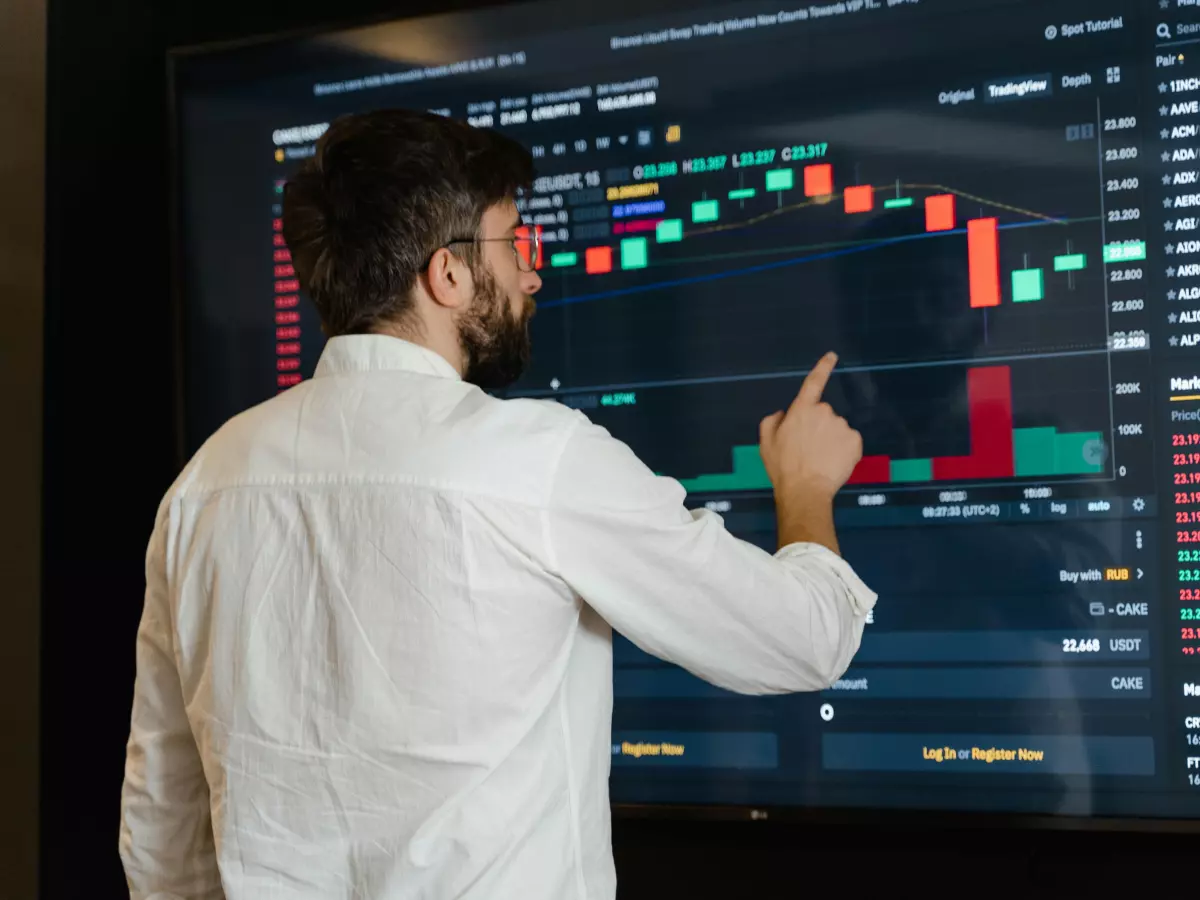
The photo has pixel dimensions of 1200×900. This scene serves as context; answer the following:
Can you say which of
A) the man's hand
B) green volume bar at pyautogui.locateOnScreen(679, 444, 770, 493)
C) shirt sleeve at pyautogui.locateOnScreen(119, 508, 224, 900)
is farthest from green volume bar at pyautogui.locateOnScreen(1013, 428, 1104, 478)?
shirt sleeve at pyautogui.locateOnScreen(119, 508, 224, 900)

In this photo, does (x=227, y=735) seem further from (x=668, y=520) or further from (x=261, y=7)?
(x=261, y=7)

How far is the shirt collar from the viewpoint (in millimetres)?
1354

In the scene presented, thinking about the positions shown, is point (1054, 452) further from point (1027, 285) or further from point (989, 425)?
point (1027, 285)

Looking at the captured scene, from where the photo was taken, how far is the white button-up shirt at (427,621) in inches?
49.0

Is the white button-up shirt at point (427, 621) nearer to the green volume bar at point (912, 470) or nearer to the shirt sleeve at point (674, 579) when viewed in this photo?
the shirt sleeve at point (674, 579)

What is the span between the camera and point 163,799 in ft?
4.75

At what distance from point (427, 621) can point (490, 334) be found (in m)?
0.37

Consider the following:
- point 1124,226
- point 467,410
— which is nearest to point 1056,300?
point 1124,226

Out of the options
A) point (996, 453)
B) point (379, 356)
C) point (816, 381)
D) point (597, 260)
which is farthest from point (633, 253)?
point (379, 356)

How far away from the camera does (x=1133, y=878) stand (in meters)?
Result: 1.79

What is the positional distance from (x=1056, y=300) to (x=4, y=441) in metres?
1.74

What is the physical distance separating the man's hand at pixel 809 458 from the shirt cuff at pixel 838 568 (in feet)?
0.21

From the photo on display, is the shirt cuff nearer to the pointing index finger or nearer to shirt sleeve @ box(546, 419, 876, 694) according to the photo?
shirt sleeve @ box(546, 419, 876, 694)

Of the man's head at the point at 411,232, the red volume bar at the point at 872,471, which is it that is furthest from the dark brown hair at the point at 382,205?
the red volume bar at the point at 872,471
